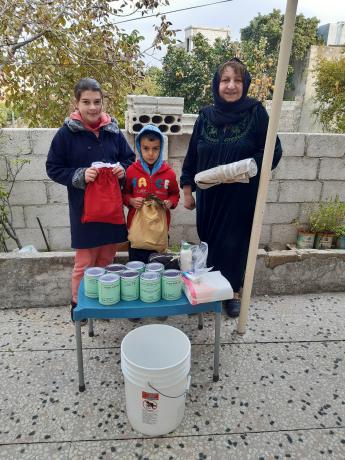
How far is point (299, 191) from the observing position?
366 centimetres

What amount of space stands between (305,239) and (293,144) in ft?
3.46

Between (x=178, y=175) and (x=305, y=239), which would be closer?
(x=178, y=175)

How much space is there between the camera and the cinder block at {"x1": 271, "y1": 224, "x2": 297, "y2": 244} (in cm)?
382

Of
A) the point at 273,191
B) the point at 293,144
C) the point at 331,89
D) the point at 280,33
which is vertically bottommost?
the point at 273,191

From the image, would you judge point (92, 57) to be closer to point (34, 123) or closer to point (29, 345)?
point (34, 123)

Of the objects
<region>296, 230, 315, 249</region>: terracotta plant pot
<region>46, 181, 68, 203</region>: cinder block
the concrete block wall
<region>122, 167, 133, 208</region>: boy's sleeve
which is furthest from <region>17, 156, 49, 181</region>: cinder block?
<region>296, 230, 315, 249</region>: terracotta plant pot

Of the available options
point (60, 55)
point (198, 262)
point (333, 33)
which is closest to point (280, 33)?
point (333, 33)

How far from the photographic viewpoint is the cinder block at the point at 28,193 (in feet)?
11.0

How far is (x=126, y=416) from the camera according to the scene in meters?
1.93

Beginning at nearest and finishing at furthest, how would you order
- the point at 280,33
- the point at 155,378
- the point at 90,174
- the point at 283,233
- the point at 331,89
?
1. the point at 155,378
2. the point at 90,174
3. the point at 283,233
4. the point at 331,89
5. the point at 280,33

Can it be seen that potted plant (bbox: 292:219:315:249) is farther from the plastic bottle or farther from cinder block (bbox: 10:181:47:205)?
cinder block (bbox: 10:181:47:205)

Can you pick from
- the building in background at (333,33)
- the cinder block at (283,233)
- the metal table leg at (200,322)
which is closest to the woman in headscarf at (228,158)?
the metal table leg at (200,322)

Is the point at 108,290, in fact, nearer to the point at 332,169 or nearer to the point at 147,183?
the point at 147,183

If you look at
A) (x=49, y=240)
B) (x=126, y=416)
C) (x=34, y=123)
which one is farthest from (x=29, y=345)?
(x=34, y=123)
